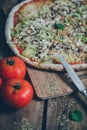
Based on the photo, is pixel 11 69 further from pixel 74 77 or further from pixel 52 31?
pixel 52 31

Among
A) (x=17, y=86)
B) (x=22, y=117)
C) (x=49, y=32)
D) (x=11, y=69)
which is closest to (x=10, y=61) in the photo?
(x=11, y=69)

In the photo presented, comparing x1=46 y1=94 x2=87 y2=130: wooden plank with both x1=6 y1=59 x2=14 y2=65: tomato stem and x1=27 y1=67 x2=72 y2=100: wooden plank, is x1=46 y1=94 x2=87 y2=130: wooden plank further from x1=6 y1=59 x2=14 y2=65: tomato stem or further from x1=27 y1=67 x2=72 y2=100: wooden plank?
x1=6 y1=59 x2=14 y2=65: tomato stem

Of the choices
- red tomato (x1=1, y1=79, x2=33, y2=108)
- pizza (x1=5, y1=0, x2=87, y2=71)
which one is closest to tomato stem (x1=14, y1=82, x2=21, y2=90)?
red tomato (x1=1, y1=79, x2=33, y2=108)

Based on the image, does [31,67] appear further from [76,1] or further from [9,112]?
[76,1]

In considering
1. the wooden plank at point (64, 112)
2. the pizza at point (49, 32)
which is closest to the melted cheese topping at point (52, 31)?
the pizza at point (49, 32)

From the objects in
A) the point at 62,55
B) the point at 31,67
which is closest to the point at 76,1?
the point at 62,55

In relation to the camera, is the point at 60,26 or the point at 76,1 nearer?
the point at 60,26

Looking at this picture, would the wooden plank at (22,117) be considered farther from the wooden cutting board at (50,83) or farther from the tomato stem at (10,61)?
the tomato stem at (10,61)
